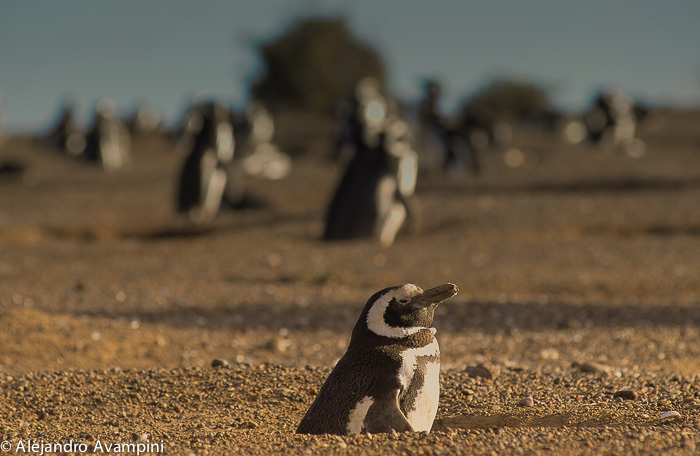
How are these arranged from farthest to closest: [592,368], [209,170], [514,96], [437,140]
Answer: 1. [514,96]
2. [437,140]
3. [209,170]
4. [592,368]

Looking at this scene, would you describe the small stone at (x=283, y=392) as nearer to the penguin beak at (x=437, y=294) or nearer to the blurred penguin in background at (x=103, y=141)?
the penguin beak at (x=437, y=294)

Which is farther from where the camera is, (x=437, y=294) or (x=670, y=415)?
(x=670, y=415)

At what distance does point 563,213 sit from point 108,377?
333 inches

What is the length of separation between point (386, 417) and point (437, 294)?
452 millimetres

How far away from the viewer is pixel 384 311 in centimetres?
305

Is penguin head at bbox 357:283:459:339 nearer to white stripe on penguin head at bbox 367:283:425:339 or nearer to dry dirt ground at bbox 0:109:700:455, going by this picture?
white stripe on penguin head at bbox 367:283:425:339

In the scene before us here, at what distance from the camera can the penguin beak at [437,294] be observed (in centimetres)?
293

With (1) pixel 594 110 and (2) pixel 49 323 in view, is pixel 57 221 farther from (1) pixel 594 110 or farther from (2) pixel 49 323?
(1) pixel 594 110

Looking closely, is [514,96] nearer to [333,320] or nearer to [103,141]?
[103,141]

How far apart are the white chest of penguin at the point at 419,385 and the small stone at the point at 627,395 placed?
3.42 ft

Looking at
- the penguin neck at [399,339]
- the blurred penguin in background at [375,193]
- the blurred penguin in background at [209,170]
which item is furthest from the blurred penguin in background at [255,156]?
the penguin neck at [399,339]

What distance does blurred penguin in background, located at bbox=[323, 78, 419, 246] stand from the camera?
1059 centimetres

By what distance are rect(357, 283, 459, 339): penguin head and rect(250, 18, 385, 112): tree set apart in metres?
43.1

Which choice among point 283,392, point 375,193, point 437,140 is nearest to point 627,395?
point 283,392
